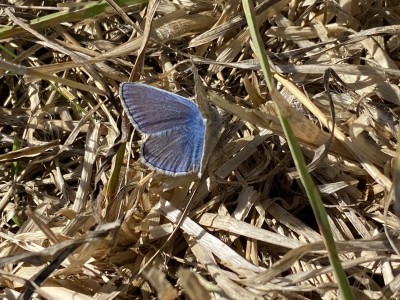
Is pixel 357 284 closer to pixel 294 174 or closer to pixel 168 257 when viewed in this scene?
pixel 294 174

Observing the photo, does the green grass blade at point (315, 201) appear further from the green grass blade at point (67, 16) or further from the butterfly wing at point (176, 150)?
the green grass blade at point (67, 16)

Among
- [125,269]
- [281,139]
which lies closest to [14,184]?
[125,269]

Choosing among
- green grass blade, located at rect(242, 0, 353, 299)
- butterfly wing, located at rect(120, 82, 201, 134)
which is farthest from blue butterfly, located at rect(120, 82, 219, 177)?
green grass blade, located at rect(242, 0, 353, 299)

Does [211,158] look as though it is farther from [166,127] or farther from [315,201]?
[315,201]

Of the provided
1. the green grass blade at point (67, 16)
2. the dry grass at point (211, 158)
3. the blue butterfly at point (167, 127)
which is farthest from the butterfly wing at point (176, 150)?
the green grass blade at point (67, 16)

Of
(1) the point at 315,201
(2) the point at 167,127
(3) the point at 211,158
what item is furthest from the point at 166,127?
(1) the point at 315,201

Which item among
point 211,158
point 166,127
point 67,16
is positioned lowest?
point 211,158
